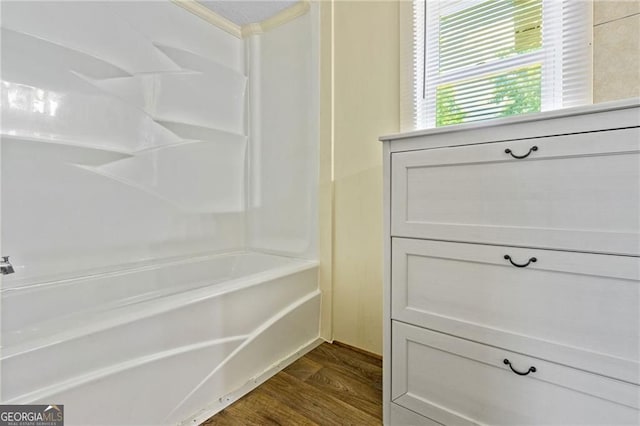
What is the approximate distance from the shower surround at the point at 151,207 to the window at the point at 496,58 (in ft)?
2.48

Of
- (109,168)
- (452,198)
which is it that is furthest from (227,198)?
(452,198)

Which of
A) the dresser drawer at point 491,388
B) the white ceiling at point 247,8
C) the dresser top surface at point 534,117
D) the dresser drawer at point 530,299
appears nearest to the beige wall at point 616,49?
the dresser top surface at point 534,117

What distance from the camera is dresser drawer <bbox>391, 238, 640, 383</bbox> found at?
2.48 feet

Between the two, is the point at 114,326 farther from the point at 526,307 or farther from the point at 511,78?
the point at 511,78

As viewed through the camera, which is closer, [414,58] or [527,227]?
[527,227]

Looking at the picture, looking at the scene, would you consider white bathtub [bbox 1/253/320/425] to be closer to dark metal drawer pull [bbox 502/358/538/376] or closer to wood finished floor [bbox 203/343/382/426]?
wood finished floor [bbox 203/343/382/426]

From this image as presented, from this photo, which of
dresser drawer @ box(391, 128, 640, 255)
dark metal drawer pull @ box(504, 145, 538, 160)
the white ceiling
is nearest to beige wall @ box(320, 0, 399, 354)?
the white ceiling

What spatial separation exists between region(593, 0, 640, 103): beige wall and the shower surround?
141 cm

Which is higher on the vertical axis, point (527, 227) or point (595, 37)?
point (595, 37)

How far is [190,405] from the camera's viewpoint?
1.18 meters

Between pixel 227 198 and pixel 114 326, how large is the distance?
1.42m

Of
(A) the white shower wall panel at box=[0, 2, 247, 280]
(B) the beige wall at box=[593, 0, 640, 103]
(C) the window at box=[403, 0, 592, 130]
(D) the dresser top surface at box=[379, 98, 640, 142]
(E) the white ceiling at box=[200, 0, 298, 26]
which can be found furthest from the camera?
(E) the white ceiling at box=[200, 0, 298, 26]

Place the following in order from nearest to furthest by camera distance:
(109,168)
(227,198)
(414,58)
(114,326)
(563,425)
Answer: (563,425) < (114,326) < (414,58) < (109,168) < (227,198)

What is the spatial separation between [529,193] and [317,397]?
124cm
